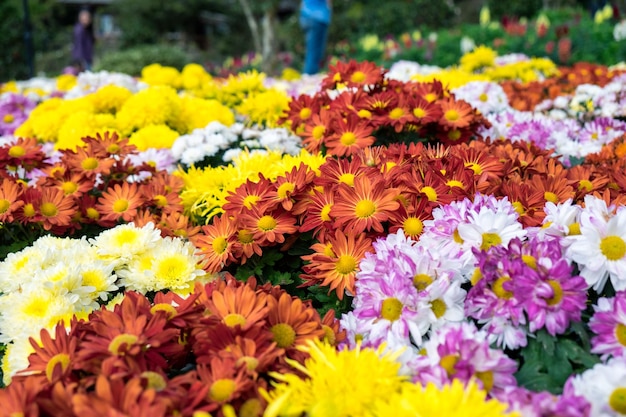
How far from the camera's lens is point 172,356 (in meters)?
1.14

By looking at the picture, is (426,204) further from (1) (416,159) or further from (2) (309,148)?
(2) (309,148)

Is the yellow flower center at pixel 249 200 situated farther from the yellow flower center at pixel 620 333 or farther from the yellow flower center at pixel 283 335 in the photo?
the yellow flower center at pixel 620 333

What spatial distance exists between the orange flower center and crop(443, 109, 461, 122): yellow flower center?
1.60 meters

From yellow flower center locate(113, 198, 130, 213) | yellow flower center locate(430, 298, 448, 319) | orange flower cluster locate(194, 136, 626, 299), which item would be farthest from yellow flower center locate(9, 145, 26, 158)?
yellow flower center locate(430, 298, 448, 319)

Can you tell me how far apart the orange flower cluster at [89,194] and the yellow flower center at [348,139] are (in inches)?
26.5

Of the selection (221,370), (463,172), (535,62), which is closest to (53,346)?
(221,370)

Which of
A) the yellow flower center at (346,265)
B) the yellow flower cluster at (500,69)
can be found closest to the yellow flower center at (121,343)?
the yellow flower center at (346,265)

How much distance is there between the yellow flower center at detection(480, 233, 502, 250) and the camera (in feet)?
4.34

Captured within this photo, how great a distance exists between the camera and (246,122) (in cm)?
323

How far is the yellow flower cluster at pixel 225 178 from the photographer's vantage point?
206 cm

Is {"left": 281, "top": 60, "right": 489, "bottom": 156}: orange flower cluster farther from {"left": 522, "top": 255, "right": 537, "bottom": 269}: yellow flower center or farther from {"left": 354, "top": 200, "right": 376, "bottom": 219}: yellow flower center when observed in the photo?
{"left": 522, "top": 255, "right": 537, "bottom": 269}: yellow flower center

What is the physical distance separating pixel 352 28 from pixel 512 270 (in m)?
14.0

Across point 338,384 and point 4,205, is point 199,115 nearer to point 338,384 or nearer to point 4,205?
point 4,205

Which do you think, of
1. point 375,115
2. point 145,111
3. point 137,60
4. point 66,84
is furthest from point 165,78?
point 137,60
